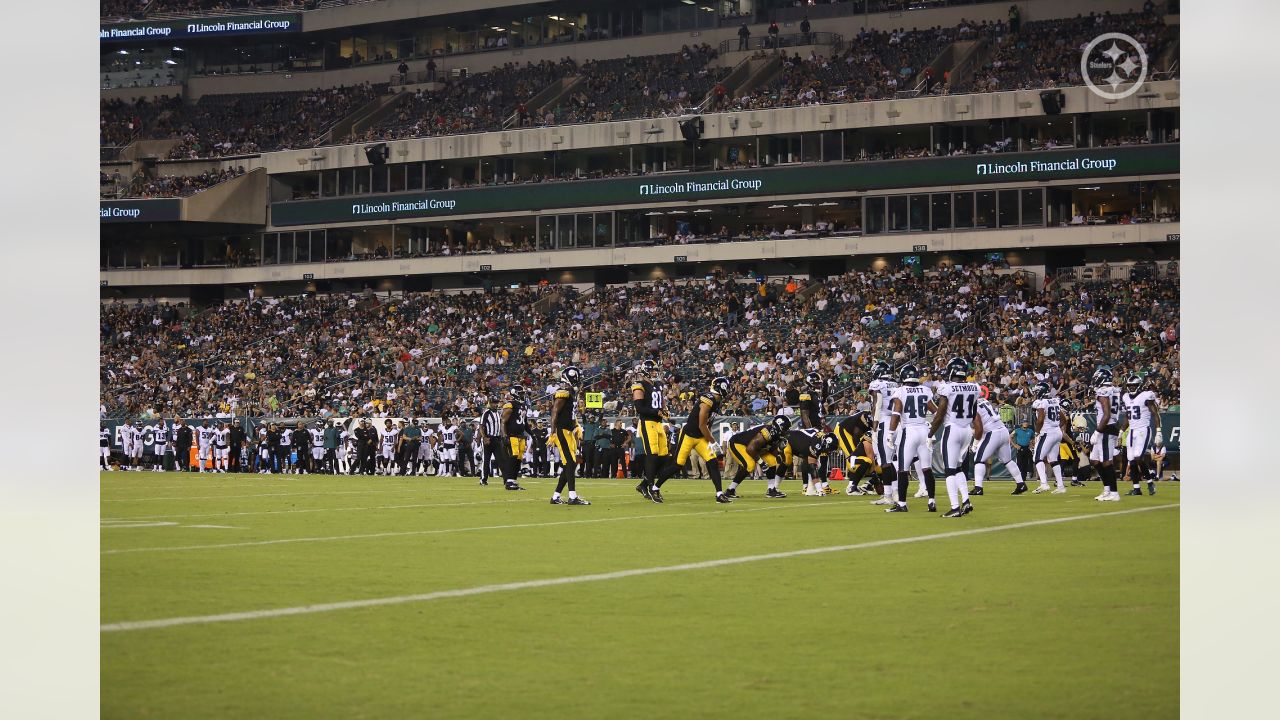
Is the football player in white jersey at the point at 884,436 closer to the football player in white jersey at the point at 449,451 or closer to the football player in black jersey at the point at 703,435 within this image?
the football player in black jersey at the point at 703,435

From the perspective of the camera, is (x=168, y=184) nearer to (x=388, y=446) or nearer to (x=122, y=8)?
(x=122, y=8)

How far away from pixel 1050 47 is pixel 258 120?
117 feet

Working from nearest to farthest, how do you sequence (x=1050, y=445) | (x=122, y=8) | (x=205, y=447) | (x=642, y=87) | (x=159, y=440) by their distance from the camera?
(x=1050, y=445), (x=205, y=447), (x=159, y=440), (x=642, y=87), (x=122, y=8)

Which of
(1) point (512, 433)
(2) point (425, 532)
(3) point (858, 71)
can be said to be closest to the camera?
(2) point (425, 532)

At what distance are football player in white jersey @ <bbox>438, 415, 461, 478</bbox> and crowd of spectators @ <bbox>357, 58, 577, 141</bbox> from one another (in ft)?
83.9

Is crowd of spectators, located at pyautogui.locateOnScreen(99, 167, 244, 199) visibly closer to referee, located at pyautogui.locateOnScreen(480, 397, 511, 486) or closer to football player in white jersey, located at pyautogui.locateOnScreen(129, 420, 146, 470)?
football player in white jersey, located at pyautogui.locateOnScreen(129, 420, 146, 470)

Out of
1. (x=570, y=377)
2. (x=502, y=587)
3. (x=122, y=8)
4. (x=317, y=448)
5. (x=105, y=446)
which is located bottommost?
(x=105, y=446)

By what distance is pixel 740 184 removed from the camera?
51531 millimetres

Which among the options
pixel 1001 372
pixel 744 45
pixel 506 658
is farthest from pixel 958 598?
pixel 744 45

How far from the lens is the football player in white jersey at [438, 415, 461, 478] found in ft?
111

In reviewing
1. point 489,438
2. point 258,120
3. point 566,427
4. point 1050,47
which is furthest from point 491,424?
point 258,120
